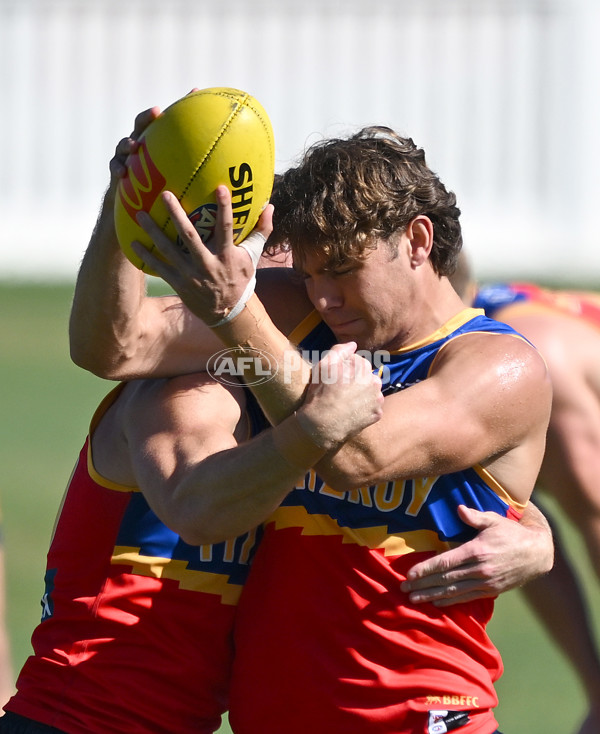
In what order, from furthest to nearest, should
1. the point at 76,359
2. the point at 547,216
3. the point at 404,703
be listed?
the point at 547,216, the point at 76,359, the point at 404,703

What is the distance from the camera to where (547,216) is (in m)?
20.2

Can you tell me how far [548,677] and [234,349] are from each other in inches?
151

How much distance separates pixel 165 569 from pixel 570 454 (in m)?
2.27

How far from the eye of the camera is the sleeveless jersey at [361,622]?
3393 mm

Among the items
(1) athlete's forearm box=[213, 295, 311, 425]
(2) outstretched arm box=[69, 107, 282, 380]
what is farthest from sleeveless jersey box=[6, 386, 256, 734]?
(1) athlete's forearm box=[213, 295, 311, 425]

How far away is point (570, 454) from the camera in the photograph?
5.04 m

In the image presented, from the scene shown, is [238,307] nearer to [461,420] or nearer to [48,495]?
[461,420]

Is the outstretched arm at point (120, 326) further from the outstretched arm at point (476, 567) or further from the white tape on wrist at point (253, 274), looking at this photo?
the outstretched arm at point (476, 567)

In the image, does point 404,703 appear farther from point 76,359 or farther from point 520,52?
point 520,52

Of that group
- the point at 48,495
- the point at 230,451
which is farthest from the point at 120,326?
the point at 48,495

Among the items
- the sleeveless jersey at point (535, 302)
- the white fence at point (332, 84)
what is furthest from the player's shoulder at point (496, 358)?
the white fence at point (332, 84)

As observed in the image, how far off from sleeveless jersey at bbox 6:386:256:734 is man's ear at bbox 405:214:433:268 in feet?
3.37

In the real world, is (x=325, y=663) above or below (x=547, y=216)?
above

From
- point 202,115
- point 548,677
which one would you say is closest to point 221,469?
point 202,115
